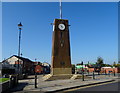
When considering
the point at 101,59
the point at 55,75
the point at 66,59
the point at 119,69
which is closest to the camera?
the point at 55,75

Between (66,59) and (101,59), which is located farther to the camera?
(101,59)

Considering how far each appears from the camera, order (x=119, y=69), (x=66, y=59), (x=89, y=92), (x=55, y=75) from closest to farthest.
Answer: (x=89, y=92), (x=55, y=75), (x=66, y=59), (x=119, y=69)

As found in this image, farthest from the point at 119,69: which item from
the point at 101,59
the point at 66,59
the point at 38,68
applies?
the point at 38,68

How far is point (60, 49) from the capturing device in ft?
81.5

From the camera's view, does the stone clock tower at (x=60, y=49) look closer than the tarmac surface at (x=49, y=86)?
No

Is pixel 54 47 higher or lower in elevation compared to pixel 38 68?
higher

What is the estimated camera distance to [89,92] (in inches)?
444

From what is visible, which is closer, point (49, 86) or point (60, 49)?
point (49, 86)

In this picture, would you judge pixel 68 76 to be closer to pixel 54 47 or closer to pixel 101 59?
pixel 54 47

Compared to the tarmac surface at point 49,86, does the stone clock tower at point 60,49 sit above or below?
above

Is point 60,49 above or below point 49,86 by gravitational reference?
above

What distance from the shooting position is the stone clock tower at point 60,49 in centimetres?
2423

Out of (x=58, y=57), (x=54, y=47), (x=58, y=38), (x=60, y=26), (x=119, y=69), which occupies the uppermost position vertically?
(x=60, y=26)

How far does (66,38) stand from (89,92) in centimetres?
1507
